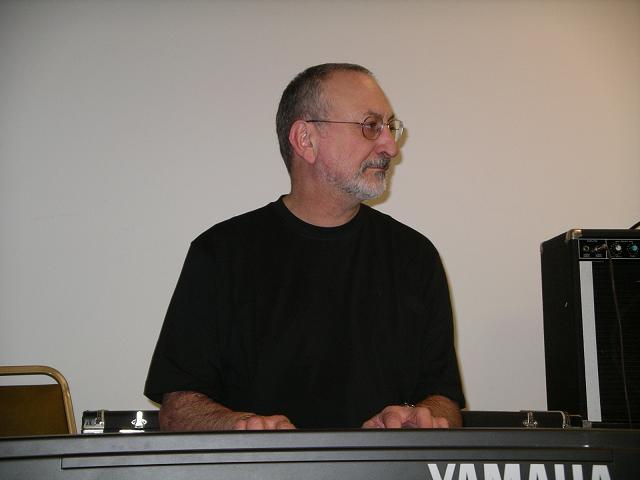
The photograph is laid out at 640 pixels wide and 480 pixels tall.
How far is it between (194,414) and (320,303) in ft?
1.49

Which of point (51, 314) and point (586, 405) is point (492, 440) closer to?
point (586, 405)

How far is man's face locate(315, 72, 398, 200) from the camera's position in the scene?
2.04 meters

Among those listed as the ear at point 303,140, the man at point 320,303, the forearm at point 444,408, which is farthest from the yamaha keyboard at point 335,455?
the ear at point 303,140

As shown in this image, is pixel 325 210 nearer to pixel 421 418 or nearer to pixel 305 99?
pixel 305 99

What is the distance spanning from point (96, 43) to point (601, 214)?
213 cm

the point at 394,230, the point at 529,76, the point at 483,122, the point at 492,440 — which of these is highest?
the point at 529,76

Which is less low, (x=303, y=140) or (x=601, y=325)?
(x=303, y=140)

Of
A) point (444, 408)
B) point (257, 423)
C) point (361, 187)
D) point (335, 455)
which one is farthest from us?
point (361, 187)

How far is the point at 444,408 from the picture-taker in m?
1.79

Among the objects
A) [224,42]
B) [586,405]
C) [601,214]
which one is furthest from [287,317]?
[601,214]

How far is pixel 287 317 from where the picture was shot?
1.88 m

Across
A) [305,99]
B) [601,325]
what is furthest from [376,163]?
[601,325]

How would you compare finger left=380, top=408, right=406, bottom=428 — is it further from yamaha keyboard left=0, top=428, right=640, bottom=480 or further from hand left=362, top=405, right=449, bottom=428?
yamaha keyboard left=0, top=428, right=640, bottom=480

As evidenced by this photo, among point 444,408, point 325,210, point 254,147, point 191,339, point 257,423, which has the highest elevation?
point 254,147
